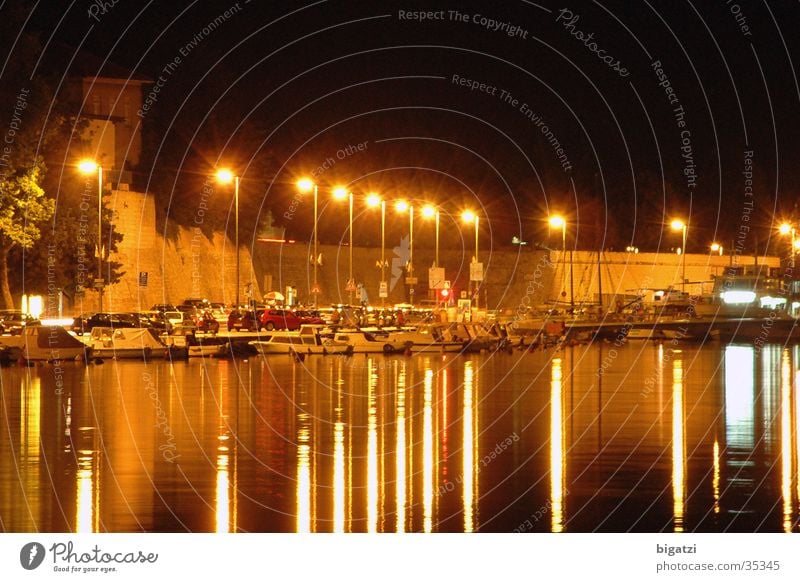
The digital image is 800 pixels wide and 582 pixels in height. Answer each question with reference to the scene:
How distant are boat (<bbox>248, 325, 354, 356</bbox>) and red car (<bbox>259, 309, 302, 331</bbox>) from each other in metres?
12.4

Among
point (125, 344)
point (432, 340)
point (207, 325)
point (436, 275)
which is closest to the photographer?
point (125, 344)

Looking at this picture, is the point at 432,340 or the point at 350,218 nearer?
the point at 432,340

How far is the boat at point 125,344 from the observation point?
1853 inches

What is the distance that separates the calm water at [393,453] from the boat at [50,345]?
556 cm

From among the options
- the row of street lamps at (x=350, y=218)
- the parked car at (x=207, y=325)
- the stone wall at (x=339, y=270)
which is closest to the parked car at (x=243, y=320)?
the row of street lamps at (x=350, y=218)

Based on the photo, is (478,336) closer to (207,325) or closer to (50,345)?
(207,325)

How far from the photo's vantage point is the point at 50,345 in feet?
150

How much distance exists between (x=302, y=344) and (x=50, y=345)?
976 cm

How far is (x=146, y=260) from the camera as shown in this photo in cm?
8244

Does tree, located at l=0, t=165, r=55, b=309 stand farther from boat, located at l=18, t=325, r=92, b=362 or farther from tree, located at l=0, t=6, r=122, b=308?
boat, located at l=18, t=325, r=92, b=362

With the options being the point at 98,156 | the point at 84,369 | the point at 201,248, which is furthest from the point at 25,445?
the point at 201,248
